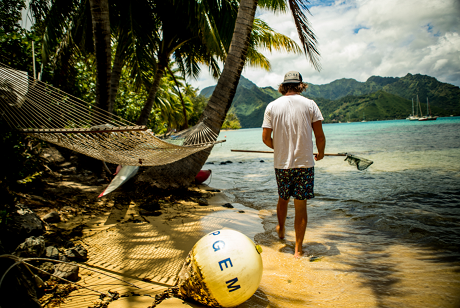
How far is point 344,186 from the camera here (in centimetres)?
507

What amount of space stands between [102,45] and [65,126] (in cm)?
173

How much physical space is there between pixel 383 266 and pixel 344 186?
10.8 feet

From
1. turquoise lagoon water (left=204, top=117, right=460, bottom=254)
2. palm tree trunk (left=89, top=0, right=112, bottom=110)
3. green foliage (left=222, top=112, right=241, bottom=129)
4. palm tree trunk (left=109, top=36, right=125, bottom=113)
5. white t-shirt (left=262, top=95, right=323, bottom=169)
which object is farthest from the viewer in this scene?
green foliage (left=222, top=112, right=241, bottom=129)

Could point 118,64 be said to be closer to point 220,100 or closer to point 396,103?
point 220,100

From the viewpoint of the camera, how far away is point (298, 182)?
80.0 inches

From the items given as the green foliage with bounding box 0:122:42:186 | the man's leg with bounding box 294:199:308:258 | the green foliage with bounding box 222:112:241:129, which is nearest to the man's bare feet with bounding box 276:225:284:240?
the man's leg with bounding box 294:199:308:258

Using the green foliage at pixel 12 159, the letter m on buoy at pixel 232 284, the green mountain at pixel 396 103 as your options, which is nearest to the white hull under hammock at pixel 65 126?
the green foliage at pixel 12 159

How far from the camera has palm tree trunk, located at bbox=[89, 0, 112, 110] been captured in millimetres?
3449

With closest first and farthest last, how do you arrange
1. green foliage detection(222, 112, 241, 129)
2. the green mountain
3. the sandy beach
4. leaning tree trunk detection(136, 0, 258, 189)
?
1. the sandy beach
2. leaning tree trunk detection(136, 0, 258, 189)
3. green foliage detection(222, 112, 241, 129)
4. the green mountain

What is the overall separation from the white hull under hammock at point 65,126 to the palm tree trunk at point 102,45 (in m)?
1.04

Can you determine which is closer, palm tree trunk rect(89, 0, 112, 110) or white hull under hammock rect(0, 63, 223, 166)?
white hull under hammock rect(0, 63, 223, 166)

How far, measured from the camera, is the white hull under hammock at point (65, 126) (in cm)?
233

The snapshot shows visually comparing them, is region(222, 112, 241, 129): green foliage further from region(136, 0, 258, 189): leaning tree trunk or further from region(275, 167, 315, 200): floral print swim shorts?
region(275, 167, 315, 200): floral print swim shorts

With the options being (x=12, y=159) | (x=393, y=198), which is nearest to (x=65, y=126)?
(x=12, y=159)
